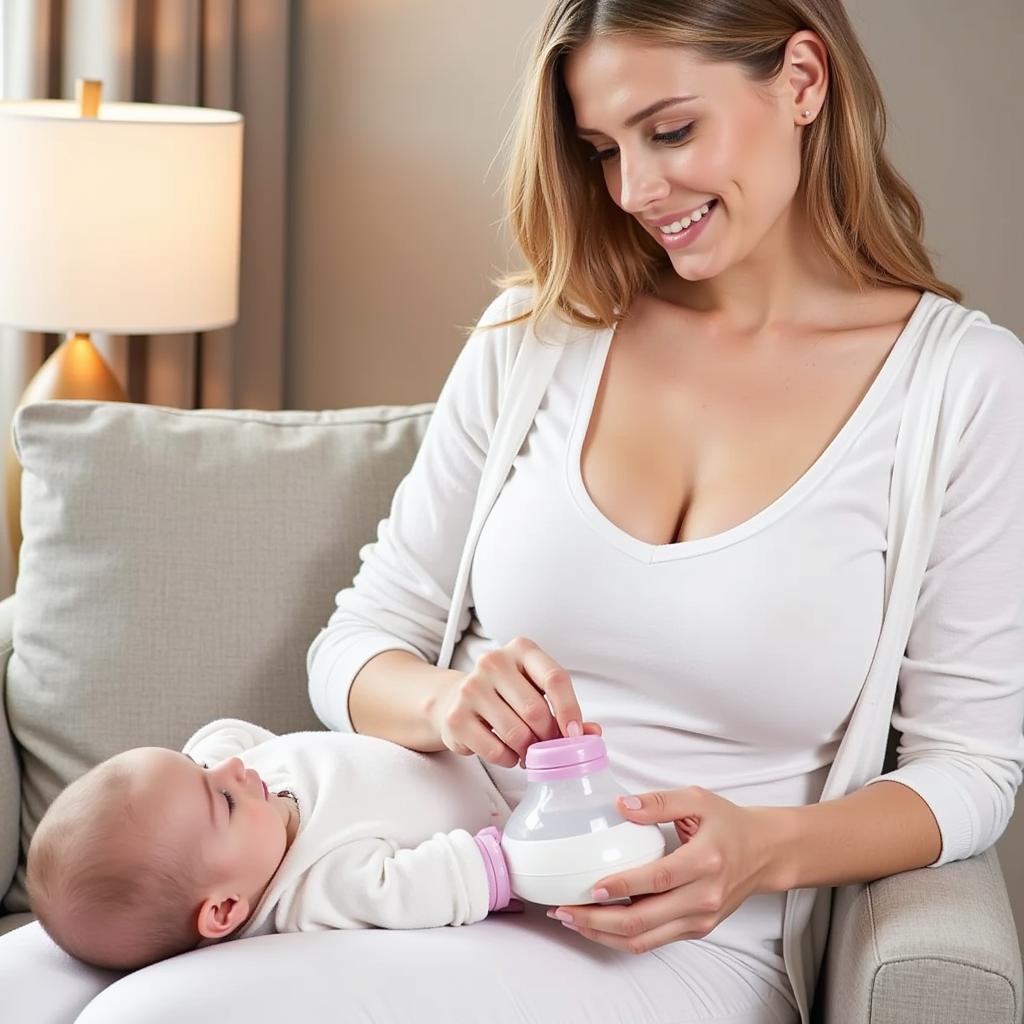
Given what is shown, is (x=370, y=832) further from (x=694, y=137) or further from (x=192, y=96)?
(x=192, y=96)

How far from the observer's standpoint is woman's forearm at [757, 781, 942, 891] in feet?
4.29

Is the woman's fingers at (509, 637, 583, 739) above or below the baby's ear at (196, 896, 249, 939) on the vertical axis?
above

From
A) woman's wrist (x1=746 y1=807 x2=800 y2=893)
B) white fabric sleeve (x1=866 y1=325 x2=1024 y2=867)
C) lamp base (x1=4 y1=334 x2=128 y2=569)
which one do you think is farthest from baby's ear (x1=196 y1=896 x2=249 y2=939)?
lamp base (x1=4 y1=334 x2=128 y2=569)

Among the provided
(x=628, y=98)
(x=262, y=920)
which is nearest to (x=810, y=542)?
(x=628, y=98)

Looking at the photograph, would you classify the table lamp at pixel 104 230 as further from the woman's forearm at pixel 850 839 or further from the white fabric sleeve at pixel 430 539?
the woman's forearm at pixel 850 839

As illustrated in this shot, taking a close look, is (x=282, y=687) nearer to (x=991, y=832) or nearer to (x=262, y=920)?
(x=262, y=920)

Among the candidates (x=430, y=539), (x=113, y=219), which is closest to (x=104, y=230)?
(x=113, y=219)

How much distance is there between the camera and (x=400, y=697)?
4.96ft

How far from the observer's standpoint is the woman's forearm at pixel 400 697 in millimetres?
1460

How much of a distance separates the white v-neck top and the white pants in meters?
0.08

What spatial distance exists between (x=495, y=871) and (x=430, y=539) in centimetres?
50

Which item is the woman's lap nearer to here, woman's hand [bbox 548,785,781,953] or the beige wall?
woman's hand [bbox 548,785,781,953]

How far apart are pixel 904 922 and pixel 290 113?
6.25ft

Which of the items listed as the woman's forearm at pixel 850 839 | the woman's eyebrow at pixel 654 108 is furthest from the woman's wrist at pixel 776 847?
the woman's eyebrow at pixel 654 108
